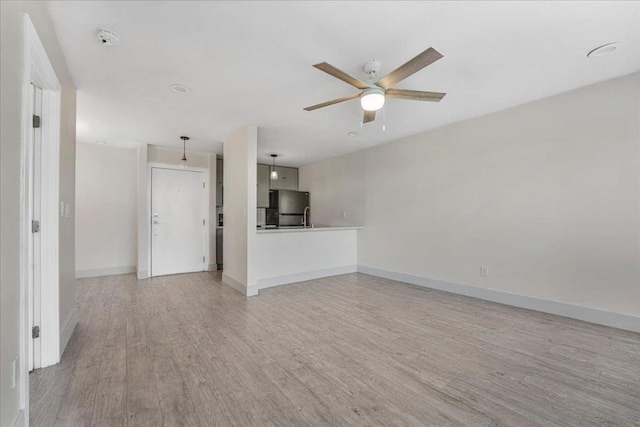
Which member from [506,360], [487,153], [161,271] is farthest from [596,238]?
[161,271]

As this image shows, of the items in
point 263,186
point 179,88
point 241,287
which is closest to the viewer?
point 179,88

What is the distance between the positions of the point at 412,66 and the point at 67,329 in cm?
355

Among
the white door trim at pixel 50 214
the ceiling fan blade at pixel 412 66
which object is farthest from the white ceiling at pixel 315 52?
the white door trim at pixel 50 214

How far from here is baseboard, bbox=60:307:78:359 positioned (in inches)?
87.9

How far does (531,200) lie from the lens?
326 cm

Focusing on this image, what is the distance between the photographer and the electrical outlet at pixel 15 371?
1.28 metres

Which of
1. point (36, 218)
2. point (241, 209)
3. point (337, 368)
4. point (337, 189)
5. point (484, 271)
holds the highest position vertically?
point (337, 189)

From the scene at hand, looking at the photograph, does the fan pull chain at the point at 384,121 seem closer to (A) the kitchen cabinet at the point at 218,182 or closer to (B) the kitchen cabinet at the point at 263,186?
(B) the kitchen cabinet at the point at 263,186

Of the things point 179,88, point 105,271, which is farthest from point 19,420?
point 105,271

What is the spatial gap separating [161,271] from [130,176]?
1.93 meters

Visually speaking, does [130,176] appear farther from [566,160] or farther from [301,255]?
[566,160]

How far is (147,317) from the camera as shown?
3.03m

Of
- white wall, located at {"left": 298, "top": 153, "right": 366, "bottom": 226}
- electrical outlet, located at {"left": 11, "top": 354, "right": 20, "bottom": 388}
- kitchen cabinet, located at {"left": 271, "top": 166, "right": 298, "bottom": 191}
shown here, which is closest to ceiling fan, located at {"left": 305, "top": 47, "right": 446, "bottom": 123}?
electrical outlet, located at {"left": 11, "top": 354, "right": 20, "bottom": 388}

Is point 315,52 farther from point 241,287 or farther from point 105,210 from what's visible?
point 105,210
